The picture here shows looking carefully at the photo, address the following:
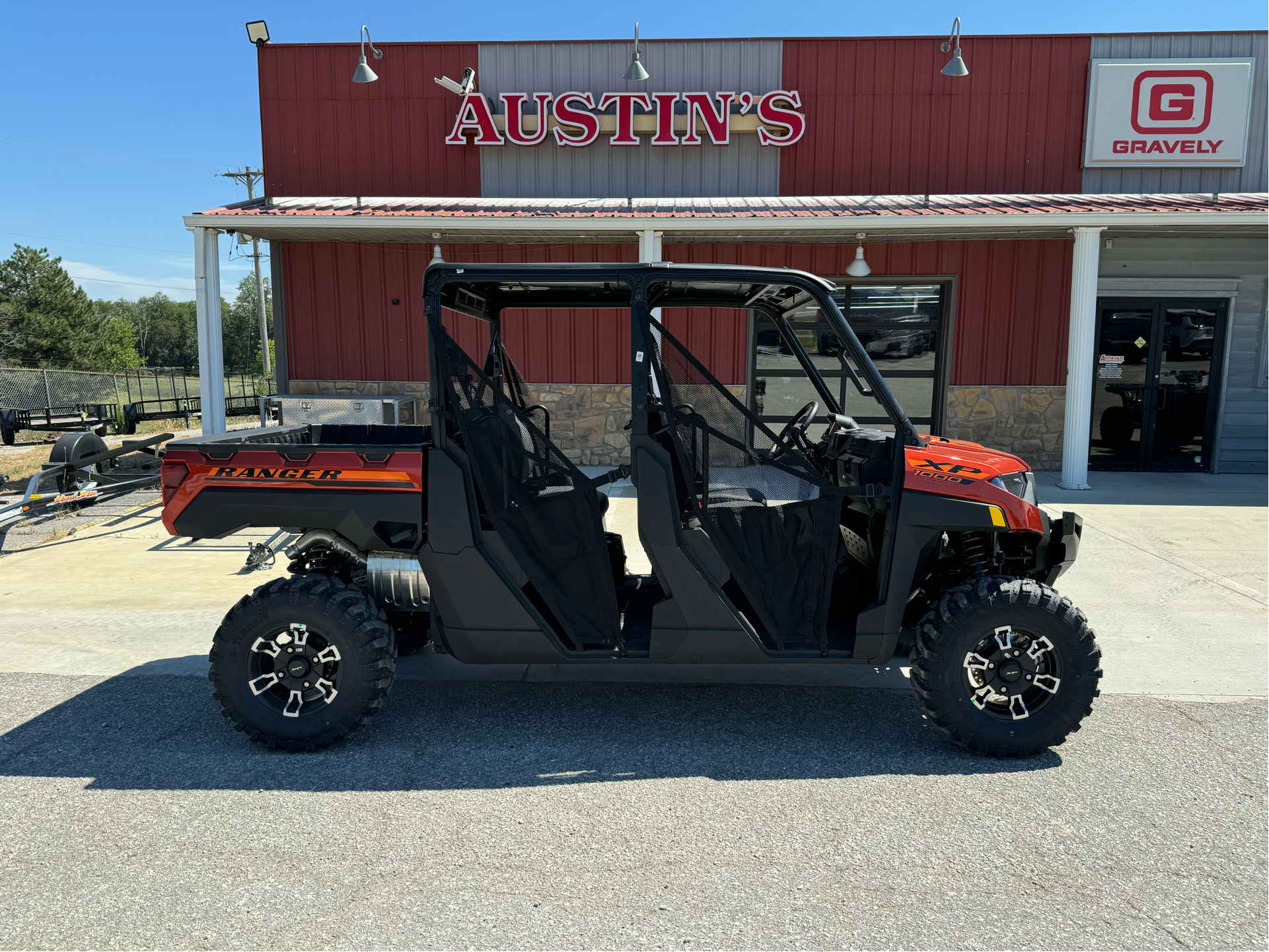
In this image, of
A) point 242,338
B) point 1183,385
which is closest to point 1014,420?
point 1183,385

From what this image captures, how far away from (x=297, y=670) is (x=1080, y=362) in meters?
9.89

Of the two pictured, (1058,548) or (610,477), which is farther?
(1058,548)

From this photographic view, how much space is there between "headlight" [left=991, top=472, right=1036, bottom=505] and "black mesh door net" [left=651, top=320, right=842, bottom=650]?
813 mm

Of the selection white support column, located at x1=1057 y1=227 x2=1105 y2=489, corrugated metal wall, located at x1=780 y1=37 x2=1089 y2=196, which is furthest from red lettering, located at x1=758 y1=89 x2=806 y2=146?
white support column, located at x1=1057 y1=227 x2=1105 y2=489

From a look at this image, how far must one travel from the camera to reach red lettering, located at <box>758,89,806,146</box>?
11.6 m

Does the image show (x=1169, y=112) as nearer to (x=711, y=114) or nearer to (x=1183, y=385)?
(x=1183, y=385)

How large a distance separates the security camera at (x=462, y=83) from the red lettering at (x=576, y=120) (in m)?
1.26

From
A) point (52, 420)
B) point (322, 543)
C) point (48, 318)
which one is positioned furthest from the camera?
point (48, 318)

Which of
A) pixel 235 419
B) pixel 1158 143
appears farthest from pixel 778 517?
pixel 235 419

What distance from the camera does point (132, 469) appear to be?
31.4 ft

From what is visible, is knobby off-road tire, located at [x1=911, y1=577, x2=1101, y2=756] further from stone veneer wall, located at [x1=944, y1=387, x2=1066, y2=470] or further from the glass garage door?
stone veneer wall, located at [x1=944, y1=387, x2=1066, y2=470]

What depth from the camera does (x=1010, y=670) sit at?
3520 millimetres

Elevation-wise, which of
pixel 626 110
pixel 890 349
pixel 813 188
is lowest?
pixel 890 349

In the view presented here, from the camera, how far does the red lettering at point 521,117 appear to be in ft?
38.5
